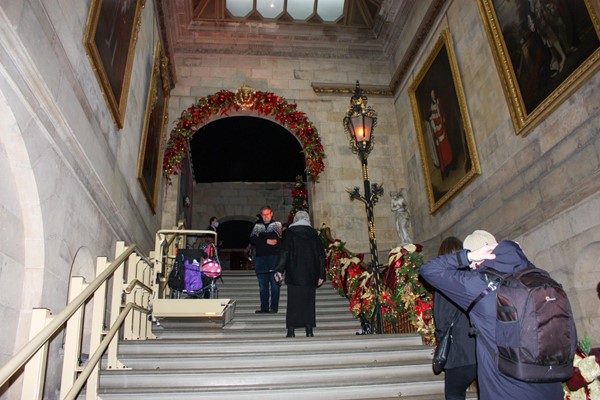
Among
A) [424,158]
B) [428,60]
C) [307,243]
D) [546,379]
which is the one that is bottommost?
[546,379]

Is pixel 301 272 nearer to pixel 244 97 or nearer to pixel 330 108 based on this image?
pixel 244 97

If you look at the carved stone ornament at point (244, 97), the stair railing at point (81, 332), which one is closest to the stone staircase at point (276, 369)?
the stair railing at point (81, 332)

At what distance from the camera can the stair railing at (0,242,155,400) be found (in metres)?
2.52

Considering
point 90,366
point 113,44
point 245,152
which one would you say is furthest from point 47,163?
point 245,152

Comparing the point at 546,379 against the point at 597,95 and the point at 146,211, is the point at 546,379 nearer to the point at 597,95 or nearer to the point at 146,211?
the point at 597,95

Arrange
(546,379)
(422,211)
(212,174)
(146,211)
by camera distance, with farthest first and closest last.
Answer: (212,174)
(422,211)
(146,211)
(546,379)

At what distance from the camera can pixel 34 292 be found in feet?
12.5

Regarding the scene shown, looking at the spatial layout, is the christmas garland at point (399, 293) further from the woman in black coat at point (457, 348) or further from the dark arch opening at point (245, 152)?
the dark arch opening at point (245, 152)

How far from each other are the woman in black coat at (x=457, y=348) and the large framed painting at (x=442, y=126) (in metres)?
5.71

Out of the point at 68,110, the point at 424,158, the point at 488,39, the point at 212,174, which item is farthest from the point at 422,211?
the point at 212,174

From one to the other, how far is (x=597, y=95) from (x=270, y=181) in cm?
1471

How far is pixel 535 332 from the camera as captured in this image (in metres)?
2.40

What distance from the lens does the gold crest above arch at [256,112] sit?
468 inches

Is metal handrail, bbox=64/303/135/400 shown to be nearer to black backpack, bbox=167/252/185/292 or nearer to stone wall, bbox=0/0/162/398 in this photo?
stone wall, bbox=0/0/162/398
